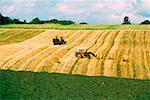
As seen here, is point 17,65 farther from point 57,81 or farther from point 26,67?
point 57,81

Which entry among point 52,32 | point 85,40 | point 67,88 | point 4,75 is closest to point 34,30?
point 52,32

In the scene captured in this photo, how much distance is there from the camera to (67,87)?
40.6 m

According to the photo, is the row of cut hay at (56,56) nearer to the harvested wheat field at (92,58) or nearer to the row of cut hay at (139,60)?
the harvested wheat field at (92,58)

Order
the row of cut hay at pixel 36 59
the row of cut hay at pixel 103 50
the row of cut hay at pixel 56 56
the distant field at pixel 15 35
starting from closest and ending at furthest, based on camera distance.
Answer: the row of cut hay at pixel 103 50
the row of cut hay at pixel 36 59
the row of cut hay at pixel 56 56
the distant field at pixel 15 35

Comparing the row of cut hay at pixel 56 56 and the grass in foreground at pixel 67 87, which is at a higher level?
the row of cut hay at pixel 56 56

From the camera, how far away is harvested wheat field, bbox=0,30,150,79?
50.3 metres

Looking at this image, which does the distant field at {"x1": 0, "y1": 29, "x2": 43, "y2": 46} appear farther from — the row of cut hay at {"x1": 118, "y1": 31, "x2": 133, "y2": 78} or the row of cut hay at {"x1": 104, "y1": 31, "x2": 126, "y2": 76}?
the row of cut hay at {"x1": 118, "y1": 31, "x2": 133, "y2": 78}

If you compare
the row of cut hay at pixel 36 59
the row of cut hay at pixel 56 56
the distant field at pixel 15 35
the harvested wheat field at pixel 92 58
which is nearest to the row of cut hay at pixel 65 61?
the harvested wheat field at pixel 92 58

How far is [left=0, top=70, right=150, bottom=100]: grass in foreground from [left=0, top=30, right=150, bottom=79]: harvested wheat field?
288cm

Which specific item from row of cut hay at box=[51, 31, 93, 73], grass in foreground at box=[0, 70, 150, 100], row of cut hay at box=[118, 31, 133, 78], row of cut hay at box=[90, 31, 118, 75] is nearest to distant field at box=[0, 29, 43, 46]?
row of cut hay at box=[90, 31, 118, 75]

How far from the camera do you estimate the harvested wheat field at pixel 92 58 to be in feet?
165

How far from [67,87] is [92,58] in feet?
52.1

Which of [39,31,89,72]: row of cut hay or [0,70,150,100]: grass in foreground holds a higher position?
[39,31,89,72]: row of cut hay

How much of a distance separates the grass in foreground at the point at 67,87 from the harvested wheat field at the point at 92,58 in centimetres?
288
